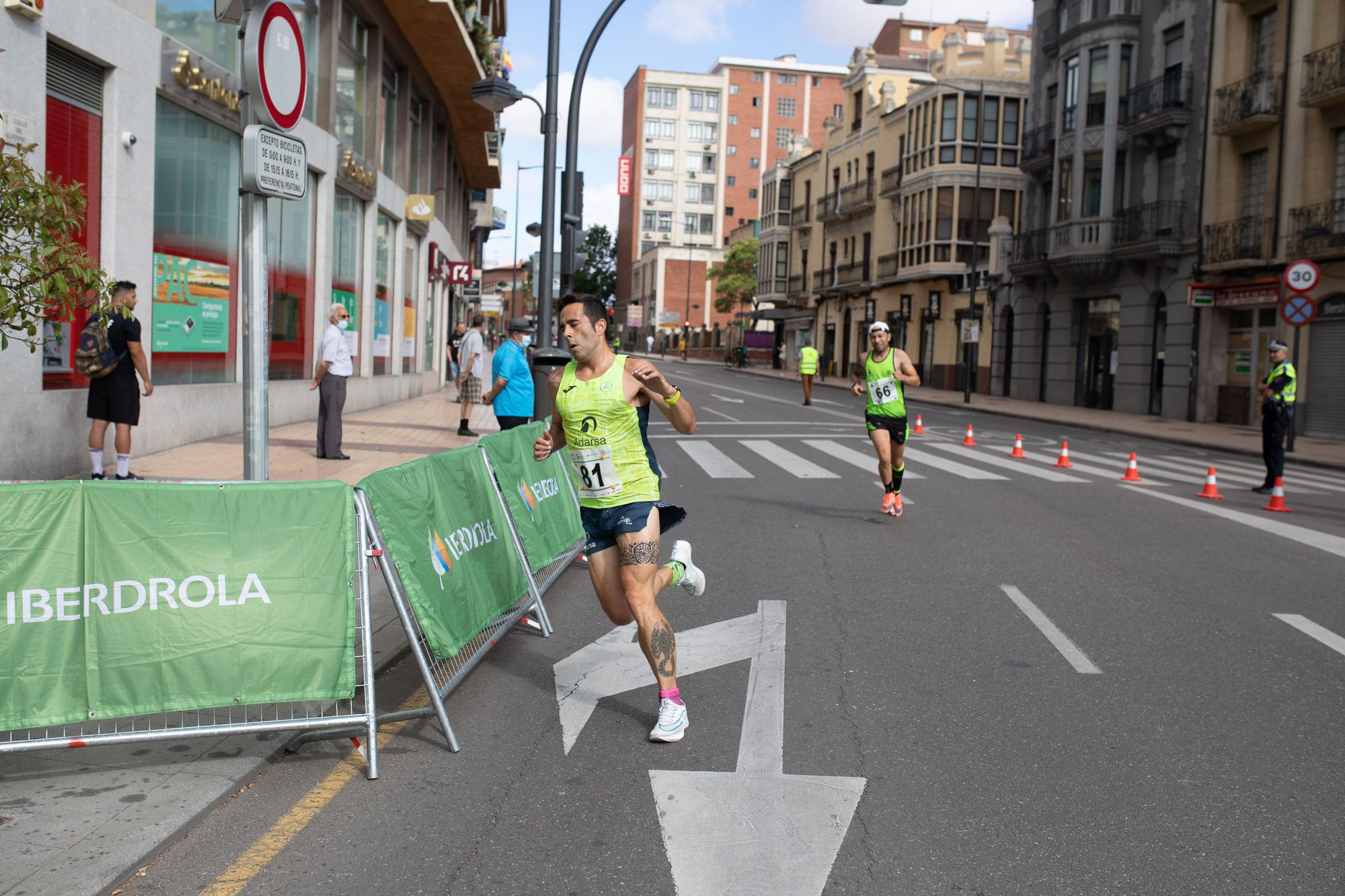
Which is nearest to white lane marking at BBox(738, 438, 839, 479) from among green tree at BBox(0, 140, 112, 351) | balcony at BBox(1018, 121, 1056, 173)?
green tree at BBox(0, 140, 112, 351)

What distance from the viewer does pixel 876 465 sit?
55.8 feet

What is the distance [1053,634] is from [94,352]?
26.8 ft

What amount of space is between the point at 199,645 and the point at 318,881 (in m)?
1.27

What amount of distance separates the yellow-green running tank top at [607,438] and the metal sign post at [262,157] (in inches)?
65.2

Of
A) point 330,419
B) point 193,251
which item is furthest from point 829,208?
point 330,419

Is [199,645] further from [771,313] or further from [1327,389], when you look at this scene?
[771,313]

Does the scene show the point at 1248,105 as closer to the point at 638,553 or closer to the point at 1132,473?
the point at 1132,473

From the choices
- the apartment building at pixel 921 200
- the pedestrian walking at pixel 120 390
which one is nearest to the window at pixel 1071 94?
the apartment building at pixel 921 200

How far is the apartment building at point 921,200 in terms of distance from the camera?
164 feet

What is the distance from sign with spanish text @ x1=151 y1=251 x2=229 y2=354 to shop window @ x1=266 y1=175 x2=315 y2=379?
1.91 m

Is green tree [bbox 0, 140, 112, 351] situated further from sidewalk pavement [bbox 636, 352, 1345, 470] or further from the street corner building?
sidewalk pavement [bbox 636, 352, 1345, 470]

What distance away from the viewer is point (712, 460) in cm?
1708

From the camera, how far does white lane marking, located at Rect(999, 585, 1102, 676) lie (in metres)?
6.34

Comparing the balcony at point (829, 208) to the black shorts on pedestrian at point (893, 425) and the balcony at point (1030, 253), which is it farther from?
the black shorts on pedestrian at point (893, 425)
